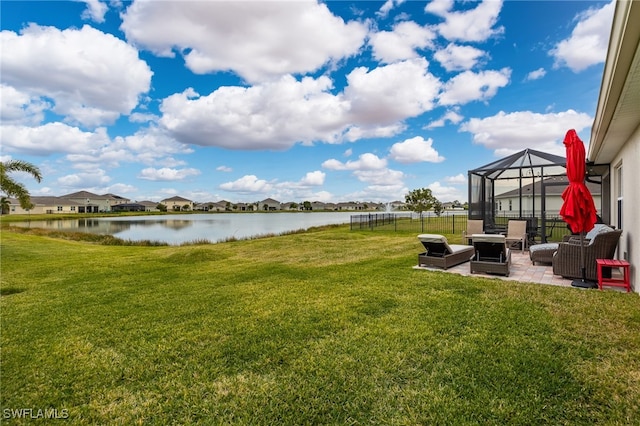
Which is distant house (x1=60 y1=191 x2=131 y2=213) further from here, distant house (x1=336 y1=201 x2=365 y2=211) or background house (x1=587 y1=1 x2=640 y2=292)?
background house (x1=587 y1=1 x2=640 y2=292)

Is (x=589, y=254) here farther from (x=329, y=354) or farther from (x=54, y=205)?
(x=54, y=205)

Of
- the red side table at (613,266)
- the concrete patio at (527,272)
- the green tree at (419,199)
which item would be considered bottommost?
the concrete patio at (527,272)

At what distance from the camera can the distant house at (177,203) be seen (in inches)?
4074

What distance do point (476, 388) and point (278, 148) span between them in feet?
104

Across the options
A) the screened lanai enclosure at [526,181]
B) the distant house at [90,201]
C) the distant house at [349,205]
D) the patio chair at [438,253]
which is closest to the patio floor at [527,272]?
the patio chair at [438,253]

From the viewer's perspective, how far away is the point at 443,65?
1477 cm

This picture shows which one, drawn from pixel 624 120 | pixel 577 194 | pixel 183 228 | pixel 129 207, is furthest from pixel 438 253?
pixel 129 207

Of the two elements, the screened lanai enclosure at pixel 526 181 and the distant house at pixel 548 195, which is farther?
the distant house at pixel 548 195

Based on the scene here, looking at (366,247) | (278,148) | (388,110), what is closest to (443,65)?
(388,110)

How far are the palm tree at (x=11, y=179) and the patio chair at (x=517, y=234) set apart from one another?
2049 cm

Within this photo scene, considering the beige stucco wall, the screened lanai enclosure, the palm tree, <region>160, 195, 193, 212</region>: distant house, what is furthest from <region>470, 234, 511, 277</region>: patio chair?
<region>160, 195, 193, 212</region>: distant house

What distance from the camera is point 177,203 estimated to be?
359ft

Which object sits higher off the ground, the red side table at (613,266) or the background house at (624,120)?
the background house at (624,120)

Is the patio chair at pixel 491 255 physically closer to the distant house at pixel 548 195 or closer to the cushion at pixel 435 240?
the cushion at pixel 435 240
